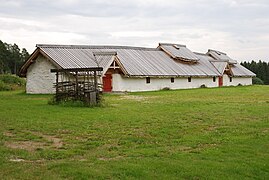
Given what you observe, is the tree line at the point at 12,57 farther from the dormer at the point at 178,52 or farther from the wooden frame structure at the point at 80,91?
the wooden frame structure at the point at 80,91

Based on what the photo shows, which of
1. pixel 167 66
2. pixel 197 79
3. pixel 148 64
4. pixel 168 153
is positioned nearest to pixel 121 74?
pixel 148 64

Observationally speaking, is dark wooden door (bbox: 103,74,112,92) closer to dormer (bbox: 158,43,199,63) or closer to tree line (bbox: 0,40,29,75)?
dormer (bbox: 158,43,199,63)

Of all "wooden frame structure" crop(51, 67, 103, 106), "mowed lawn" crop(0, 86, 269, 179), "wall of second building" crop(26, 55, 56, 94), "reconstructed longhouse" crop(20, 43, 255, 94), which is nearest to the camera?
"mowed lawn" crop(0, 86, 269, 179)

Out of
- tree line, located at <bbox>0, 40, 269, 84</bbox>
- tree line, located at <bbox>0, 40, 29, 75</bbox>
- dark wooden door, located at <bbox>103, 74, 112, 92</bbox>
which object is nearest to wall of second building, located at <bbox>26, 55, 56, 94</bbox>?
Answer: dark wooden door, located at <bbox>103, 74, 112, 92</bbox>

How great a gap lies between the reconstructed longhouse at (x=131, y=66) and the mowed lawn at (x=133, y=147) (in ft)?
62.4

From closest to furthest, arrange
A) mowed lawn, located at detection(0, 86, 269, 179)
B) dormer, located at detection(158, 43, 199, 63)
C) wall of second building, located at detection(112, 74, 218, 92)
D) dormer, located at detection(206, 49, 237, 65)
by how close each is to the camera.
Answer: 1. mowed lawn, located at detection(0, 86, 269, 179)
2. wall of second building, located at detection(112, 74, 218, 92)
3. dormer, located at detection(158, 43, 199, 63)
4. dormer, located at detection(206, 49, 237, 65)

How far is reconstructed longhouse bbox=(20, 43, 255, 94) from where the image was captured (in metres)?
38.0

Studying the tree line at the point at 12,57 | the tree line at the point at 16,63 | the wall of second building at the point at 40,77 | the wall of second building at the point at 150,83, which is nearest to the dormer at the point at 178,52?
the wall of second building at the point at 150,83

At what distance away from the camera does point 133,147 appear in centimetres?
1055

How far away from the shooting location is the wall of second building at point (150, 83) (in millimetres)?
41375

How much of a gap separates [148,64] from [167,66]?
333cm

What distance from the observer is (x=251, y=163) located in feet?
29.8

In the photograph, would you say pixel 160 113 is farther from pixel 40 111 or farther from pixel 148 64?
pixel 148 64

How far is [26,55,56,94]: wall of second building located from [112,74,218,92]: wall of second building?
22.3 ft
